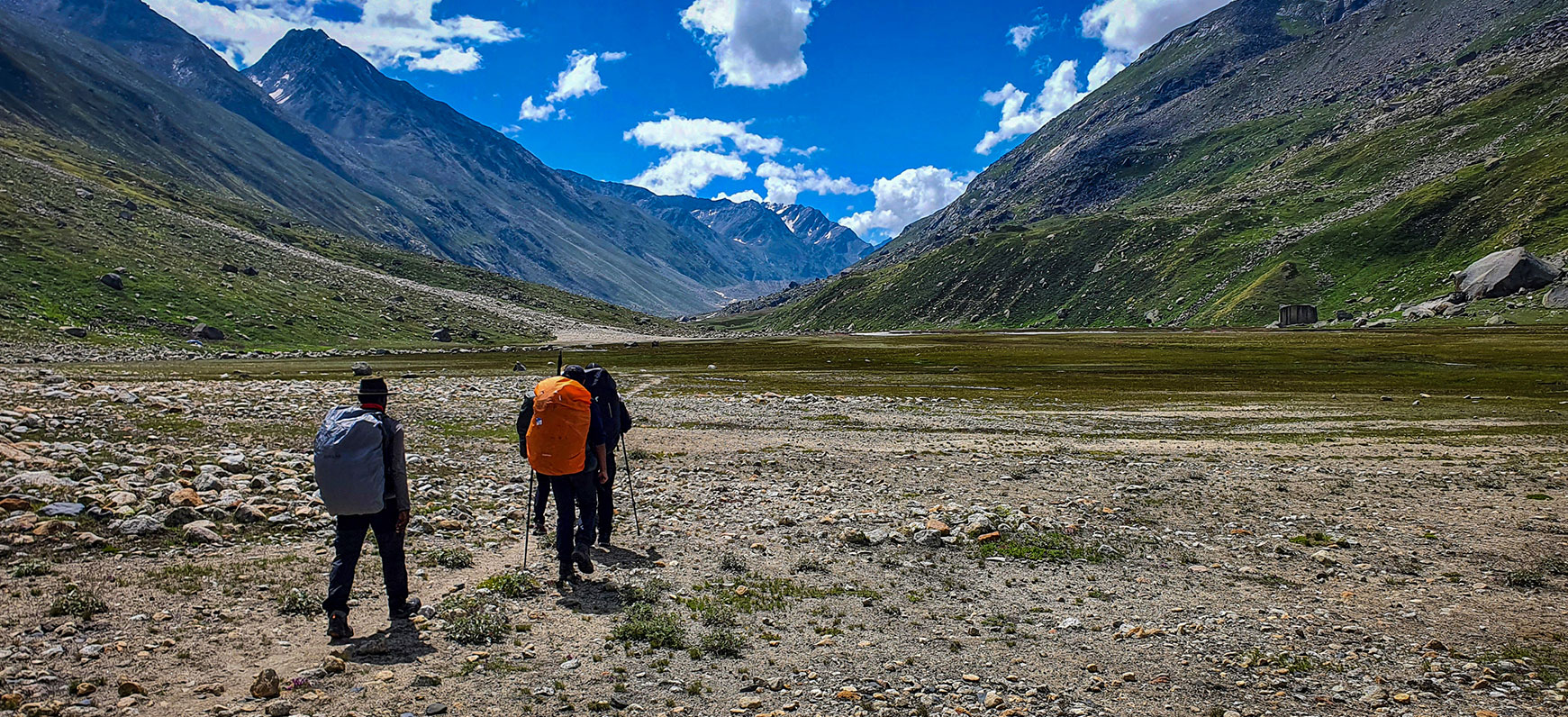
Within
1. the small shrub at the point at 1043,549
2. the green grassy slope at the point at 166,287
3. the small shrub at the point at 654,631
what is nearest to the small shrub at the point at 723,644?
the small shrub at the point at 654,631

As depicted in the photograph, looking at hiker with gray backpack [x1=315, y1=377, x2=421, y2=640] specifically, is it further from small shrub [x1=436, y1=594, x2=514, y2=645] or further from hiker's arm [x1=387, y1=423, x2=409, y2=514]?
small shrub [x1=436, y1=594, x2=514, y2=645]

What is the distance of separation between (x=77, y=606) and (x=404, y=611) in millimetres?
3837

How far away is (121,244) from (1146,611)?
155481 mm

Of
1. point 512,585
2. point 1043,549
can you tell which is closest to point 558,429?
point 512,585

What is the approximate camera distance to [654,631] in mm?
9891

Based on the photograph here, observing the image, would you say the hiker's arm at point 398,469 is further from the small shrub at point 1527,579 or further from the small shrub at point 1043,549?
the small shrub at point 1527,579

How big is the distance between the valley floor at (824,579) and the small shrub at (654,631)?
0.20ft

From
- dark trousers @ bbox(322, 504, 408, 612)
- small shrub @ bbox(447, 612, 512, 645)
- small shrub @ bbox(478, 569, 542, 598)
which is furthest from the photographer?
small shrub @ bbox(478, 569, 542, 598)

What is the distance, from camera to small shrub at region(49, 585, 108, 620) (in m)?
9.05

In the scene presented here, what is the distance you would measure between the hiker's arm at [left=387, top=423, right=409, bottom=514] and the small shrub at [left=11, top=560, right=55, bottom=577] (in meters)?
5.63

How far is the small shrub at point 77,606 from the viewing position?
905cm

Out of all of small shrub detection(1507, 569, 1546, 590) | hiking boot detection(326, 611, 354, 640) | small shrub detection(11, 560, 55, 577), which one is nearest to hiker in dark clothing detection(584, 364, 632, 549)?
hiking boot detection(326, 611, 354, 640)

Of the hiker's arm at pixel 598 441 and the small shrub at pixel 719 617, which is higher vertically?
the hiker's arm at pixel 598 441

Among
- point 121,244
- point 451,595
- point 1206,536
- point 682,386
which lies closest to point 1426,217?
point 682,386
